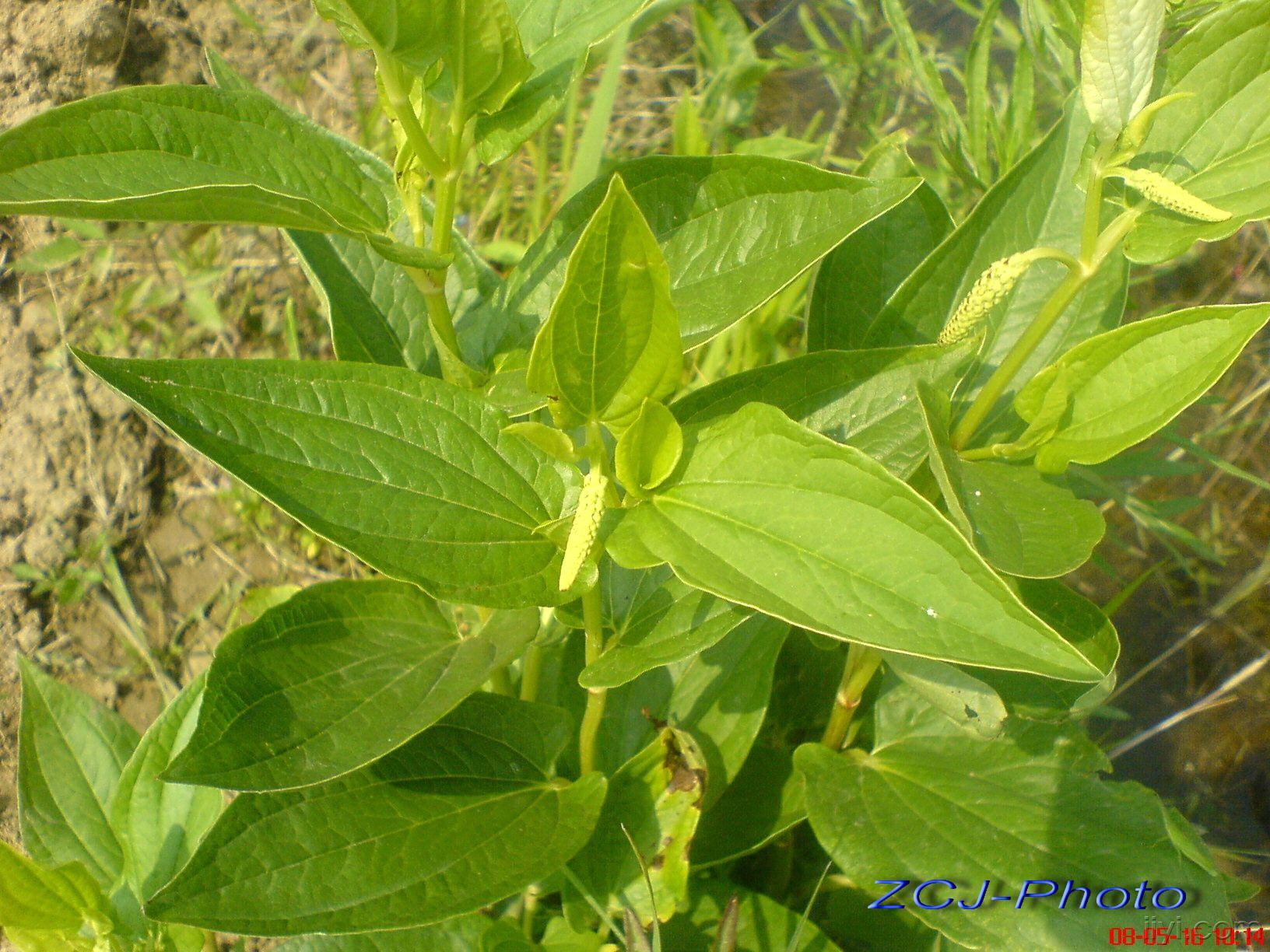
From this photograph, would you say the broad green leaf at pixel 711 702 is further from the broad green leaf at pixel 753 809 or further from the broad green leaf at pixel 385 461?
the broad green leaf at pixel 385 461

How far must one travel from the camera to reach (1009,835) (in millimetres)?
1261

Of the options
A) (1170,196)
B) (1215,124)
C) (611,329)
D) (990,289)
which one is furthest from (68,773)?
(1215,124)

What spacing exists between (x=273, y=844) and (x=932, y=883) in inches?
30.8

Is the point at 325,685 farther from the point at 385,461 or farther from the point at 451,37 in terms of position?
the point at 451,37

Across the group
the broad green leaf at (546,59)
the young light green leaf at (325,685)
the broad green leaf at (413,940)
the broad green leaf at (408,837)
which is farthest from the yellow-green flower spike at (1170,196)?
the broad green leaf at (413,940)

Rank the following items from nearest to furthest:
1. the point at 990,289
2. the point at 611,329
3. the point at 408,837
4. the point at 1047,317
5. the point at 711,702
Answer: the point at 611,329
the point at 990,289
the point at 1047,317
the point at 408,837
the point at 711,702

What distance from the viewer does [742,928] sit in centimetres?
142

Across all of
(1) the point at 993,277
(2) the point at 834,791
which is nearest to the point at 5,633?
(2) the point at 834,791

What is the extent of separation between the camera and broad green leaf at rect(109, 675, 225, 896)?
1.41m

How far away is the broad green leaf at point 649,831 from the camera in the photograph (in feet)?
4.15

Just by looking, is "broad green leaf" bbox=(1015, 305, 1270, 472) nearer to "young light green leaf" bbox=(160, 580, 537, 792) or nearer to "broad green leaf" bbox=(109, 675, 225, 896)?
"young light green leaf" bbox=(160, 580, 537, 792)

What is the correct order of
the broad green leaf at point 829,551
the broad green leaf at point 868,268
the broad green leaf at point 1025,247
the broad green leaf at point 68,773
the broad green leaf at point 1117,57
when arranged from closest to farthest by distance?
the broad green leaf at point 829,551
the broad green leaf at point 1117,57
the broad green leaf at point 1025,247
the broad green leaf at point 868,268
the broad green leaf at point 68,773

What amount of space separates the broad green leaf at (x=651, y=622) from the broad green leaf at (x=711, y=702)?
190mm

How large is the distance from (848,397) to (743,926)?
0.81 metres
